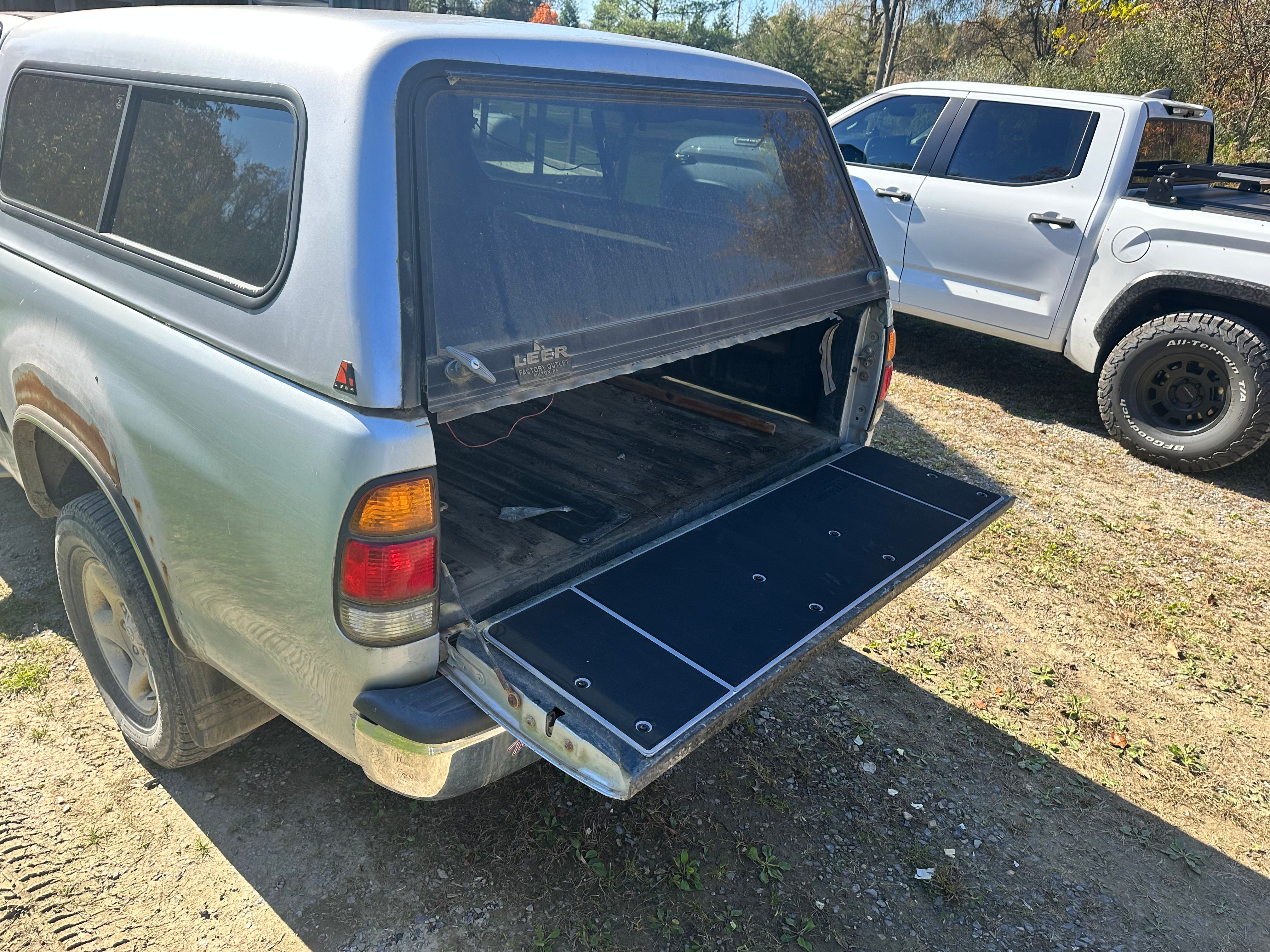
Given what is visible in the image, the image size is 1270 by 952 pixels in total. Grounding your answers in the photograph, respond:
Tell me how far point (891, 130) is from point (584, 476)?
16.1ft

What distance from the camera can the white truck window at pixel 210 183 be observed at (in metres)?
1.90

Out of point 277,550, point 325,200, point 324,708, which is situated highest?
point 325,200

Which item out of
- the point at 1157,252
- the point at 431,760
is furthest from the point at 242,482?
the point at 1157,252

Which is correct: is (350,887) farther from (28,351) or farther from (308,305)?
(28,351)

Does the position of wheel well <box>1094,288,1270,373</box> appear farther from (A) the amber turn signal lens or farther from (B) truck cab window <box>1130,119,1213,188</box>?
(A) the amber turn signal lens

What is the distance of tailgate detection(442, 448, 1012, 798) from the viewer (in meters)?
1.78

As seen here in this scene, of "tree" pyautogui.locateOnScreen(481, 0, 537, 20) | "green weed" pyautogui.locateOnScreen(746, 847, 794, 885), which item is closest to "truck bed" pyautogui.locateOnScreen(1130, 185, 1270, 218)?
"green weed" pyautogui.locateOnScreen(746, 847, 794, 885)

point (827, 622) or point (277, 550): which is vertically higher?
point (277, 550)

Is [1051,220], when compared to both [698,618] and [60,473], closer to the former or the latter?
[698,618]

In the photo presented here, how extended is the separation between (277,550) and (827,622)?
1298 millimetres

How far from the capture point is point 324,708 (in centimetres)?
200

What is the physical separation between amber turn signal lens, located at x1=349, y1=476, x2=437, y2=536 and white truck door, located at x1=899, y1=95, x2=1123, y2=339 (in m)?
5.07

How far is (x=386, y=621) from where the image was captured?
1.84 metres

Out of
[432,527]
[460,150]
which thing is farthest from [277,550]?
[460,150]
